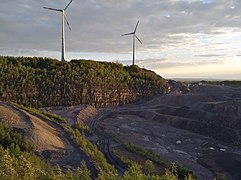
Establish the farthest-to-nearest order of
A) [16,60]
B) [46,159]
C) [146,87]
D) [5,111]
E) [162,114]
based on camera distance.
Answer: [146,87]
[16,60]
[162,114]
[5,111]
[46,159]

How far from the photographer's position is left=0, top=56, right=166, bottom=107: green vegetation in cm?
3889

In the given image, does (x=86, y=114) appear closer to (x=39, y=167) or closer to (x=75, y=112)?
(x=75, y=112)

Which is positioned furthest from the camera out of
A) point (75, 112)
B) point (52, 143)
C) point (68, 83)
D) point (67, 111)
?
point (68, 83)

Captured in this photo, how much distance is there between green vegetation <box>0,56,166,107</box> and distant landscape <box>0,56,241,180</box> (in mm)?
129

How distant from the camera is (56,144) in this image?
1962 cm

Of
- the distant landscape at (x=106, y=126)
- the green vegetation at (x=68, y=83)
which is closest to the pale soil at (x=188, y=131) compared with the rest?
the distant landscape at (x=106, y=126)

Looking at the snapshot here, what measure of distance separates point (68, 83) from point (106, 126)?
38.2ft

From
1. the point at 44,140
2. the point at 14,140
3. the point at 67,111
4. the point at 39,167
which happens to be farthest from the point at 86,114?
the point at 39,167

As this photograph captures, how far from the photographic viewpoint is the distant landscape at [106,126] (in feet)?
55.5

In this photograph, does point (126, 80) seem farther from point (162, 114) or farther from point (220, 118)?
point (220, 118)

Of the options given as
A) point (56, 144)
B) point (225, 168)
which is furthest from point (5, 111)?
point (225, 168)

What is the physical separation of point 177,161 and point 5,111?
13.6 meters

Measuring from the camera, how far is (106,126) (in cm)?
3509

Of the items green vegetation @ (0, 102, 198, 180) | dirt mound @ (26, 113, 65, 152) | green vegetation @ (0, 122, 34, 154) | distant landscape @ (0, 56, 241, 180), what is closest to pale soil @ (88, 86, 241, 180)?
distant landscape @ (0, 56, 241, 180)
